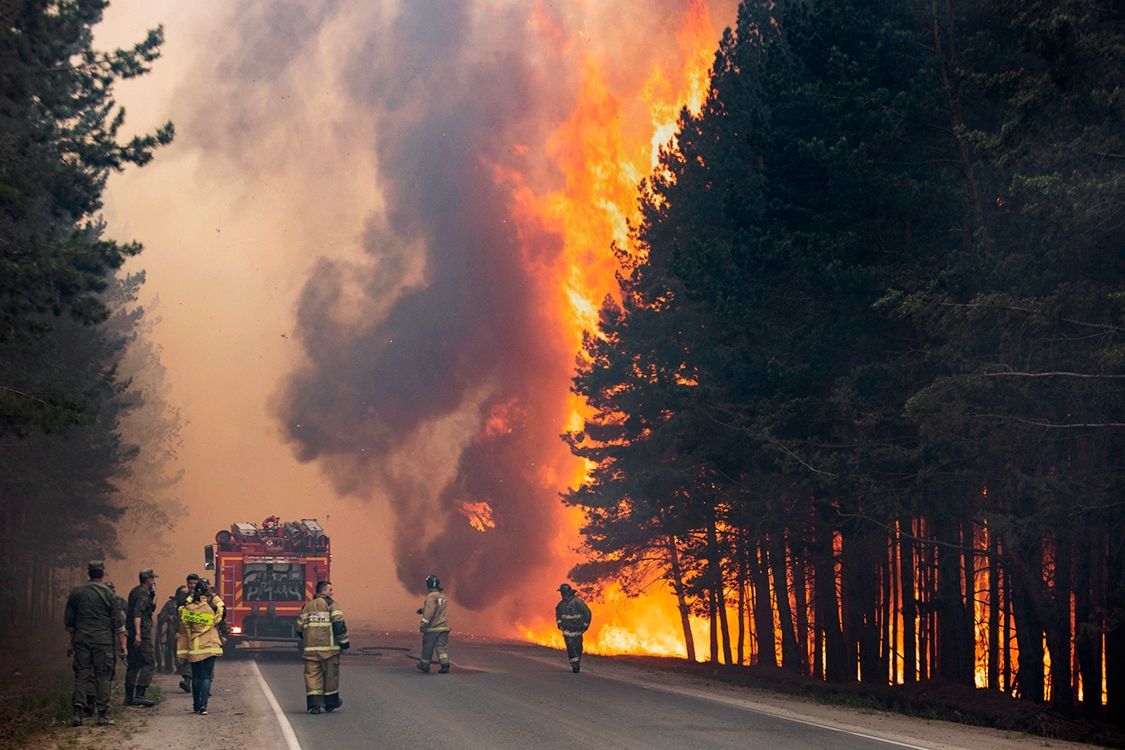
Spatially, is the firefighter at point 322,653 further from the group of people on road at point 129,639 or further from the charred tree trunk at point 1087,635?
the charred tree trunk at point 1087,635

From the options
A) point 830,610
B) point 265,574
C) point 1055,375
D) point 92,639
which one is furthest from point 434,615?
point 1055,375

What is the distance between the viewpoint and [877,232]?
23.0 meters

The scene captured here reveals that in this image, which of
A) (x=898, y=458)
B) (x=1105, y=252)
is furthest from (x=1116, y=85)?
(x=898, y=458)

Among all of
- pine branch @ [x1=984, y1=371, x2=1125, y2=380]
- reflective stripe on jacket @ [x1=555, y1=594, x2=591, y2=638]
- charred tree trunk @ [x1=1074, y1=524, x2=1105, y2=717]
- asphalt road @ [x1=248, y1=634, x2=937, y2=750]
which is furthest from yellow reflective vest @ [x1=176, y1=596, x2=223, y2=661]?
charred tree trunk @ [x1=1074, y1=524, x2=1105, y2=717]

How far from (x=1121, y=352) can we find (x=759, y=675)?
46.7 ft

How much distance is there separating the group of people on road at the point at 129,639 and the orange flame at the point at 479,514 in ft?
133

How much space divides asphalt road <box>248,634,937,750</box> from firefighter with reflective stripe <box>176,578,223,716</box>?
46.5 inches

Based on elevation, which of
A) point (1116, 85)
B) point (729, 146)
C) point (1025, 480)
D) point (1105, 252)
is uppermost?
point (729, 146)

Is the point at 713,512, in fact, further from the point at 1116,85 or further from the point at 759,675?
the point at 1116,85

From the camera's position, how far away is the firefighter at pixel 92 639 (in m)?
15.9

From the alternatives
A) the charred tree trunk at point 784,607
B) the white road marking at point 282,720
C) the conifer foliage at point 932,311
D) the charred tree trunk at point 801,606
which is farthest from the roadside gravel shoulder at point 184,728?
the charred tree trunk at point 801,606

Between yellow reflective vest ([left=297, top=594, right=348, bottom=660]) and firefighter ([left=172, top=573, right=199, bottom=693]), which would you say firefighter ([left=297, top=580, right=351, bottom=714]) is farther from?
firefighter ([left=172, top=573, right=199, bottom=693])

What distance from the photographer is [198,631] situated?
17266 millimetres

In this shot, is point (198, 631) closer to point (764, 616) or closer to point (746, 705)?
point (746, 705)
